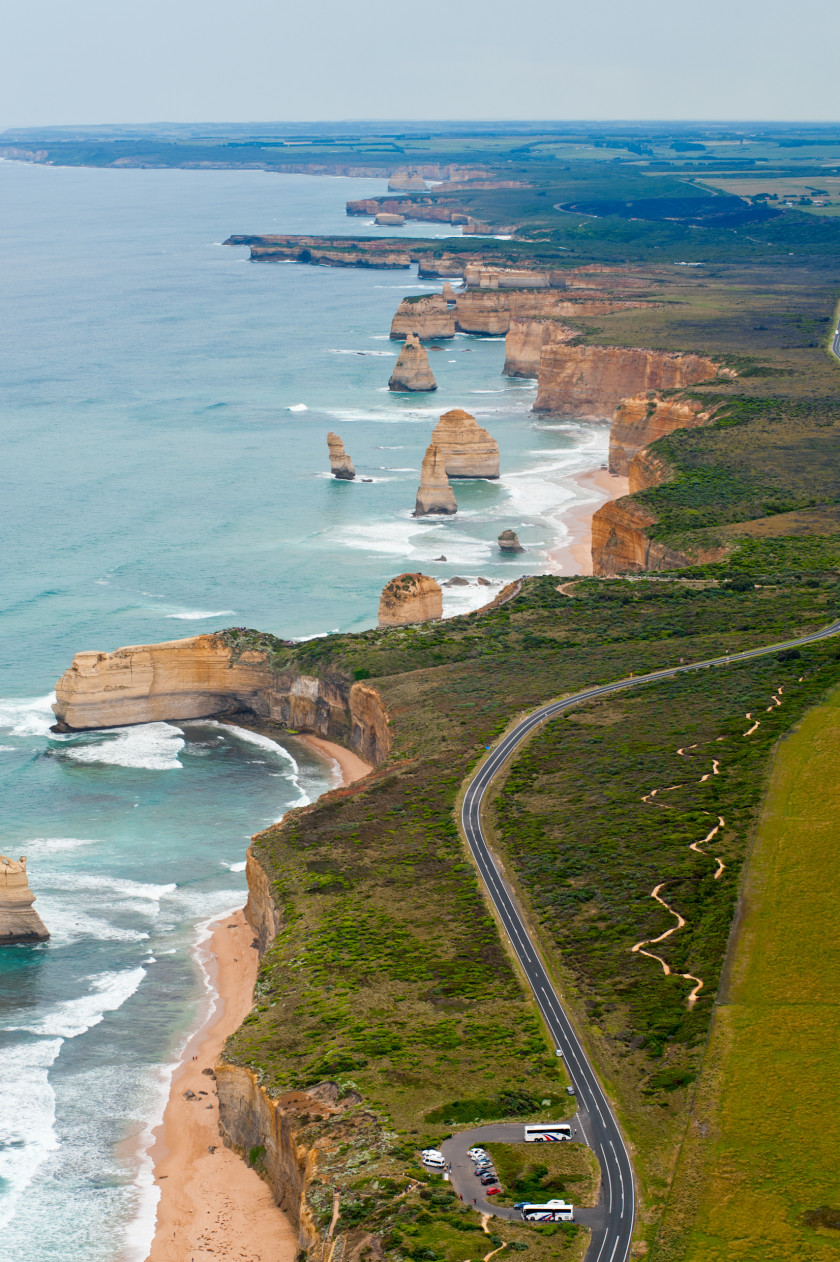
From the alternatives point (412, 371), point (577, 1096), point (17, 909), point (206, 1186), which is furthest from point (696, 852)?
point (412, 371)

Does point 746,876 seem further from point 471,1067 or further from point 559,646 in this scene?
point 559,646

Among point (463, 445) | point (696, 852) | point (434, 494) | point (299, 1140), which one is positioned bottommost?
point (299, 1140)

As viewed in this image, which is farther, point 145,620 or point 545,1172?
point 145,620

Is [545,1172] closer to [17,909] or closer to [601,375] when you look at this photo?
[17,909]

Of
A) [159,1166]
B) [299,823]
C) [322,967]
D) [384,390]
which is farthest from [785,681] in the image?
[384,390]

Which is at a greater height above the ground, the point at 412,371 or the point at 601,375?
the point at 601,375

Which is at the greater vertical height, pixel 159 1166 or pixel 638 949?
pixel 638 949

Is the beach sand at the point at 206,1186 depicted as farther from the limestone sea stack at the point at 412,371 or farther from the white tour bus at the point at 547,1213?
the limestone sea stack at the point at 412,371
